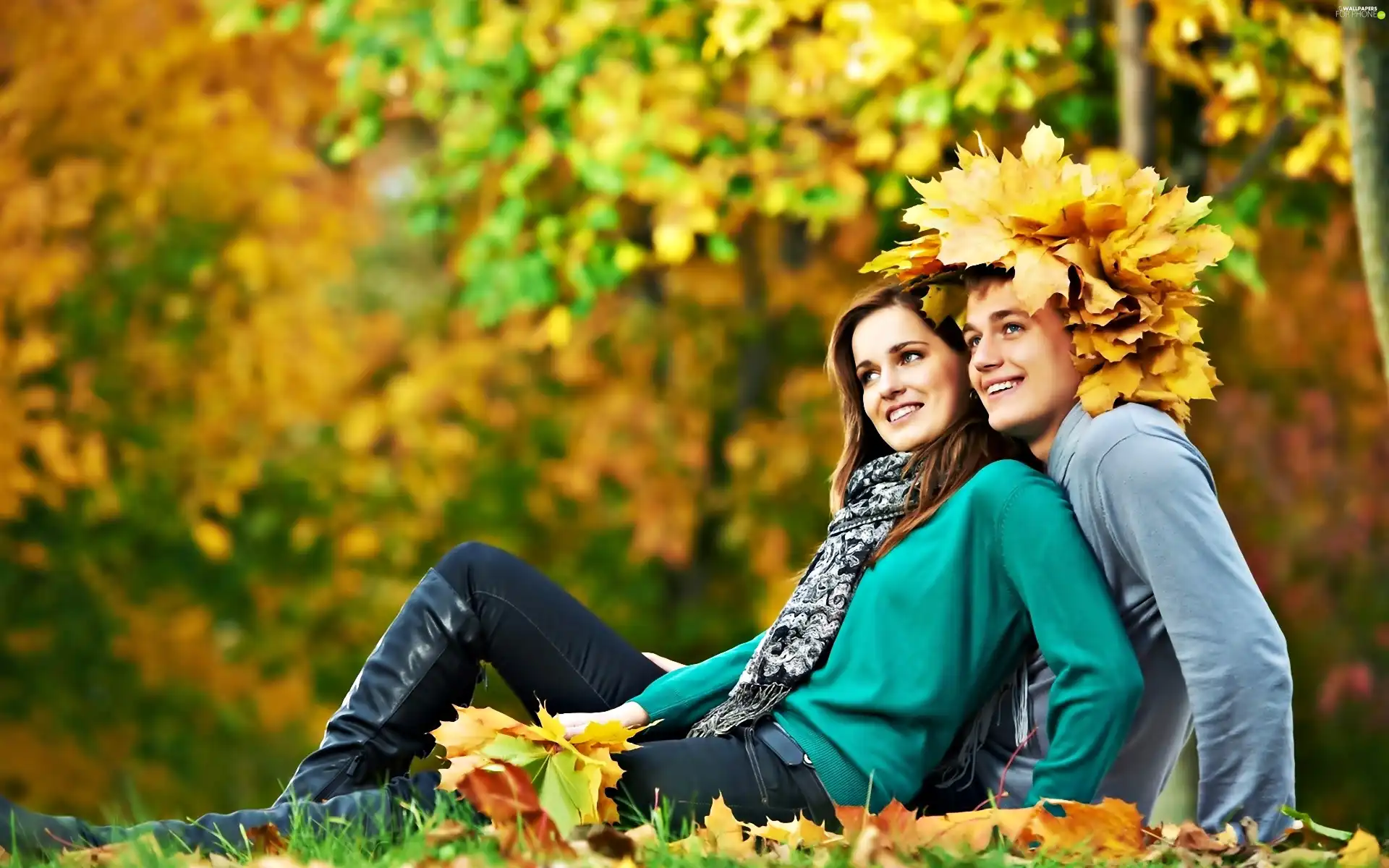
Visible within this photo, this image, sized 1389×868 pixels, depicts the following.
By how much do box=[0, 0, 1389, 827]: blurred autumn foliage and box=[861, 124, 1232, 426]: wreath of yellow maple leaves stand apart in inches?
82.5

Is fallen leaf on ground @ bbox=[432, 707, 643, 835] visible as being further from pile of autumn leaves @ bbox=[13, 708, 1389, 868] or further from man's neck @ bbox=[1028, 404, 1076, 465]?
man's neck @ bbox=[1028, 404, 1076, 465]

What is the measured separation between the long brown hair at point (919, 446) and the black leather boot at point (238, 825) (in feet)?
3.47

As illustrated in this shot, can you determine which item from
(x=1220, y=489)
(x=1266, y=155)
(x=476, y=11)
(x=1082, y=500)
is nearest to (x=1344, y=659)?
(x=1220, y=489)

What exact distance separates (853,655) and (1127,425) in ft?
2.30

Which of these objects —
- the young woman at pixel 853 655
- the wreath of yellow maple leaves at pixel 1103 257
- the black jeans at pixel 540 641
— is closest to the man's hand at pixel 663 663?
the black jeans at pixel 540 641

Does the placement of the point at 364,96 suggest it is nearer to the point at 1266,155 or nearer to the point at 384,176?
the point at 1266,155

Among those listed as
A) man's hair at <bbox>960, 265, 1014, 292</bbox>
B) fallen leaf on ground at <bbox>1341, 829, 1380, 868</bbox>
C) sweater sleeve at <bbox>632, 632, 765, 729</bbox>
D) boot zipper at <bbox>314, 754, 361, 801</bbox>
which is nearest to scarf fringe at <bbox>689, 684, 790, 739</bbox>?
sweater sleeve at <bbox>632, 632, 765, 729</bbox>

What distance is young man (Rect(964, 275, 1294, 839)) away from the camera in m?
2.74

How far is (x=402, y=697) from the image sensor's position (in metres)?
3.33

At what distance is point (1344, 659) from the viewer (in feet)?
32.3

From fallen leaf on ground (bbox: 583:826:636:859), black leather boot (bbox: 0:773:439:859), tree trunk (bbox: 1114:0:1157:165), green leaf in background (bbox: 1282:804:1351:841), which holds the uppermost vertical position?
tree trunk (bbox: 1114:0:1157:165)

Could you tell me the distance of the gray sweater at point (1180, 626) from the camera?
274 centimetres

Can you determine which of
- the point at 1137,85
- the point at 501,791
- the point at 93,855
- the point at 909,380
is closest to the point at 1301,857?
the point at 909,380

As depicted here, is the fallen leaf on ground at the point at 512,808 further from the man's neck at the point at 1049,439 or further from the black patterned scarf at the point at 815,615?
the man's neck at the point at 1049,439
